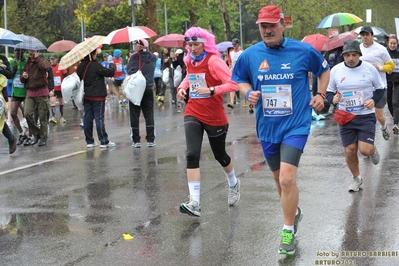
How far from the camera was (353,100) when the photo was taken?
8.66 meters

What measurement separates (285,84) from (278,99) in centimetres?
14

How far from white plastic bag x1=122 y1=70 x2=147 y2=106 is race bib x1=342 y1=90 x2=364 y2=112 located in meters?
5.35

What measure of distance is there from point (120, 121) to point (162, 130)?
3151 mm

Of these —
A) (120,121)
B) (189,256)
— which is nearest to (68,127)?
(120,121)

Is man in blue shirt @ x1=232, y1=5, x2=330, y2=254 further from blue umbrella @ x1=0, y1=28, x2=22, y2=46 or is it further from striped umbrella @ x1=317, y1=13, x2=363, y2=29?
striped umbrella @ x1=317, y1=13, x2=363, y2=29

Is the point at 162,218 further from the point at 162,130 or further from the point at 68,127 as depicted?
the point at 68,127

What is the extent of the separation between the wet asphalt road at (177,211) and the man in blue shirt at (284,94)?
1.72ft

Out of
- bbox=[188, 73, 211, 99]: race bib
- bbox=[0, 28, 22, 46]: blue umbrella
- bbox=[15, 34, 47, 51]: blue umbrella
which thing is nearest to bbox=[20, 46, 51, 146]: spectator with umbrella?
bbox=[15, 34, 47, 51]: blue umbrella

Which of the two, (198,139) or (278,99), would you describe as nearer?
(278,99)

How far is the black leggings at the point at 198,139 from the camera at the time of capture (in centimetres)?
765

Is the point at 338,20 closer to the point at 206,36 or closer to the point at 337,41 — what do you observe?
the point at 337,41

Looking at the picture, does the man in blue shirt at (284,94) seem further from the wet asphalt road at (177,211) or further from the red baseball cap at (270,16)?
the wet asphalt road at (177,211)

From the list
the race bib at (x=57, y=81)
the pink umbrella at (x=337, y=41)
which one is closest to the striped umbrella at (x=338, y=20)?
the pink umbrella at (x=337, y=41)

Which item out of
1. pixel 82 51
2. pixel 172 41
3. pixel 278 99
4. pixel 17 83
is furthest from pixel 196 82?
pixel 172 41
